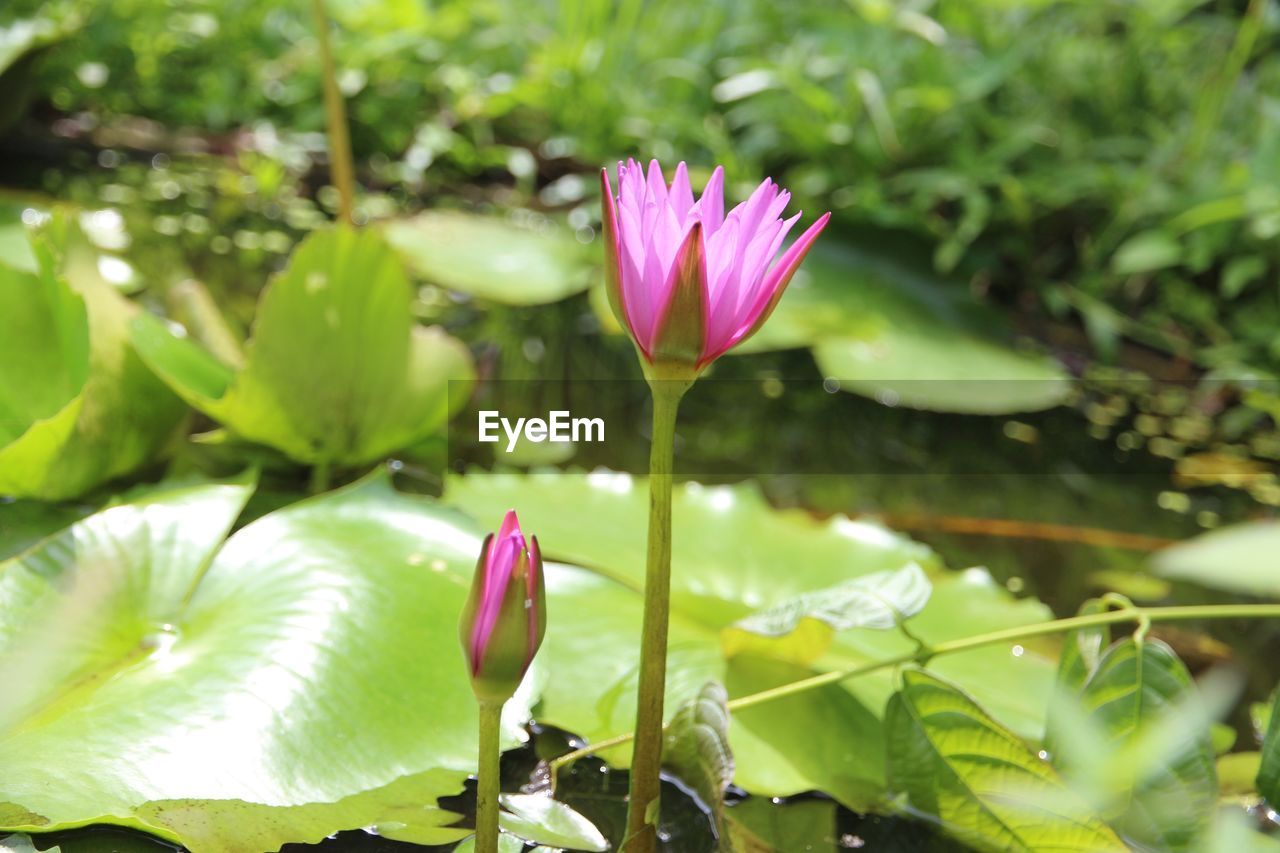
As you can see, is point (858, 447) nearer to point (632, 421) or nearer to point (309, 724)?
point (632, 421)

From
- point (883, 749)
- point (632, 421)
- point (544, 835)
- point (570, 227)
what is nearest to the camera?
point (544, 835)

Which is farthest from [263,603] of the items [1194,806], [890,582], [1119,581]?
A: [1119,581]

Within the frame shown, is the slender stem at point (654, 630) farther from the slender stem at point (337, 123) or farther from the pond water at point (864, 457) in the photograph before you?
the slender stem at point (337, 123)

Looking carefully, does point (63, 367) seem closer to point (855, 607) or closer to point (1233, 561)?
point (855, 607)

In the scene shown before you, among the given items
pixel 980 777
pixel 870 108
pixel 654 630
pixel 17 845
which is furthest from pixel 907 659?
pixel 870 108

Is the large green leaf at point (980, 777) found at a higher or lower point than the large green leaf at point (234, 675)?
lower

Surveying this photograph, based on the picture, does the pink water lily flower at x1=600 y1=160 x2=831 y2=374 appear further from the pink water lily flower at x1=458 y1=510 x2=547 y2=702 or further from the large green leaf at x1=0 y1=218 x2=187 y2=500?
the large green leaf at x1=0 y1=218 x2=187 y2=500

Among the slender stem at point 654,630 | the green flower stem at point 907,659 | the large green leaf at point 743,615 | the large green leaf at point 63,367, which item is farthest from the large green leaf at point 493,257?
the slender stem at point 654,630
